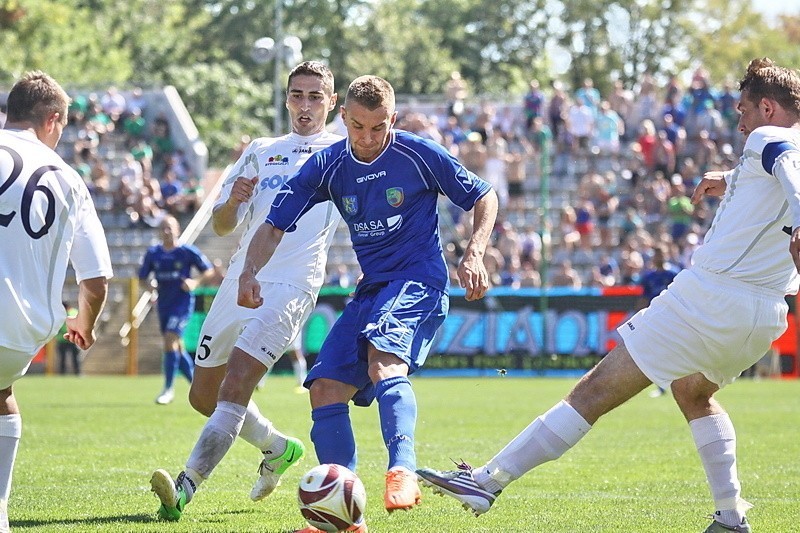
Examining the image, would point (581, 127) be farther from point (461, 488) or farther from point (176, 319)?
point (461, 488)

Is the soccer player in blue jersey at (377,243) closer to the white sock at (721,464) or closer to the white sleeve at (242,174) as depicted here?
the white sleeve at (242,174)

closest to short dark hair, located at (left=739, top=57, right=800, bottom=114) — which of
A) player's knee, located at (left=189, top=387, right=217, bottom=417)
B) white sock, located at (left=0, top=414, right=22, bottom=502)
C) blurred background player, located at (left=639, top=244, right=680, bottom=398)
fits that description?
player's knee, located at (left=189, top=387, right=217, bottom=417)

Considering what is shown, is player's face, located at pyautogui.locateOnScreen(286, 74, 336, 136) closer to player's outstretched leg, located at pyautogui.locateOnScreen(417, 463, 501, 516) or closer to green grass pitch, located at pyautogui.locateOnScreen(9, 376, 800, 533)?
green grass pitch, located at pyautogui.locateOnScreen(9, 376, 800, 533)

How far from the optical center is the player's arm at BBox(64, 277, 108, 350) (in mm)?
6004

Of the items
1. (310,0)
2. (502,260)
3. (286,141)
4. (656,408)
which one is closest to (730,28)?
(310,0)

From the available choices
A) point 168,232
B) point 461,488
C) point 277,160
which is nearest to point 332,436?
point 461,488

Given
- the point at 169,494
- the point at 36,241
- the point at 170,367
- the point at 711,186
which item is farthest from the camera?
the point at 170,367

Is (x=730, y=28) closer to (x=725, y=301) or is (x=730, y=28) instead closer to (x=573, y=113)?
(x=573, y=113)

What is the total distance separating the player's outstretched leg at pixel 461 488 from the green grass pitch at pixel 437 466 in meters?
0.63

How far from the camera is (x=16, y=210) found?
576 cm

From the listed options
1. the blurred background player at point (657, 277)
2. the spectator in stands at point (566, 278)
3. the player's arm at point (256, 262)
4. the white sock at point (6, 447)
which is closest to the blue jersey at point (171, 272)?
the blurred background player at point (657, 277)

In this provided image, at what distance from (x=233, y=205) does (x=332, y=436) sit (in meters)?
1.82

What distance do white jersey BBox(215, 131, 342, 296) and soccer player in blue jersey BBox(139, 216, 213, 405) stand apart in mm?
9257

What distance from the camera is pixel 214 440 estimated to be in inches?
280
